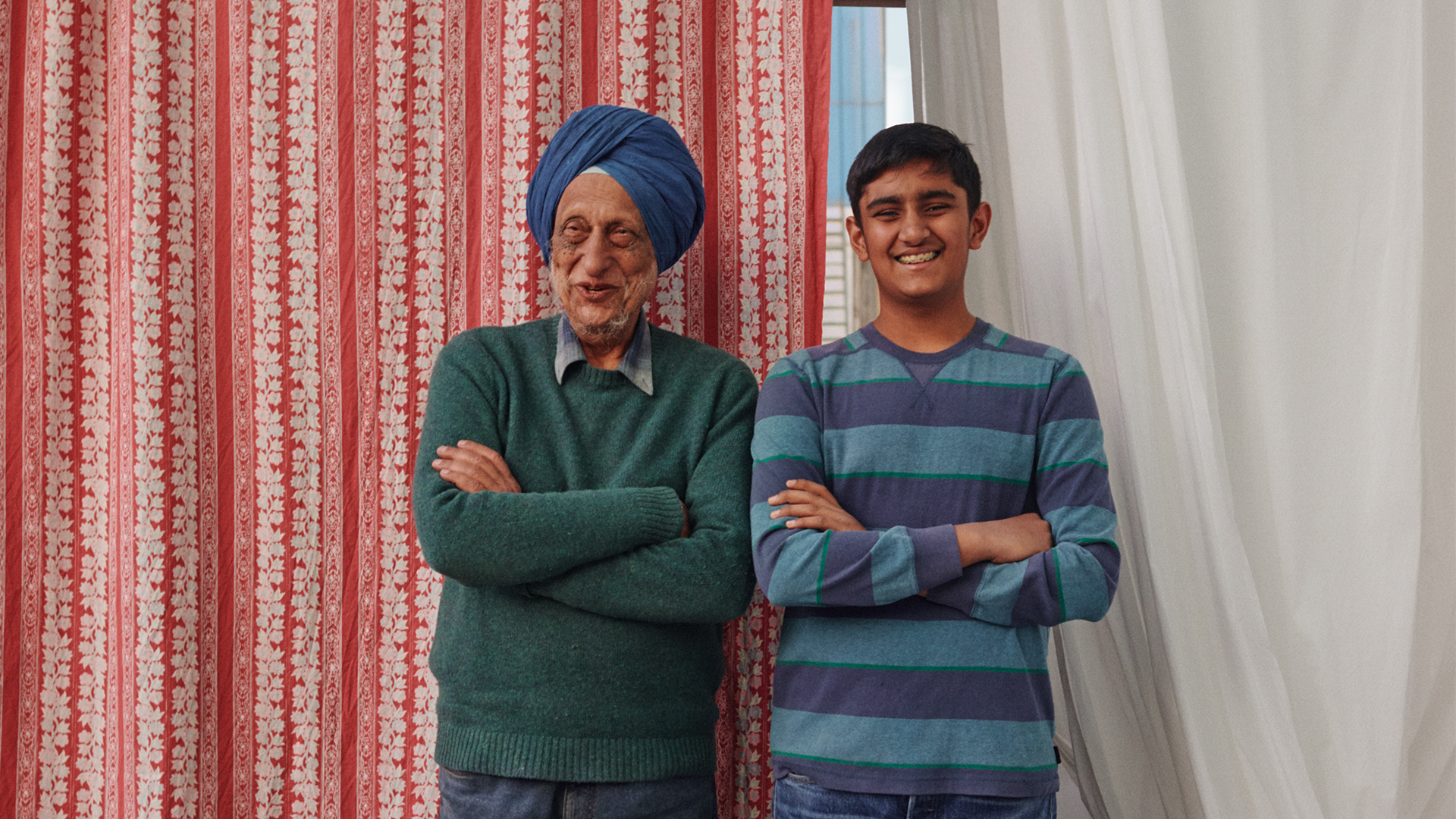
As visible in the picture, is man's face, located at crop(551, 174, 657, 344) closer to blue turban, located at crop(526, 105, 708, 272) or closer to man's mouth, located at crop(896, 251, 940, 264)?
blue turban, located at crop(526, 105, 708, 272)

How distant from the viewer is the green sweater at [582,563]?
5.03 feet

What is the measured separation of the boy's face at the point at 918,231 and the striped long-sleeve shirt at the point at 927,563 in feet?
0.33

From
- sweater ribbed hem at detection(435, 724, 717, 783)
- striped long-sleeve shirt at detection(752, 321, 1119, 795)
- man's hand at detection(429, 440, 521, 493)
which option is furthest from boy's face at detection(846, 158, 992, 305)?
sweater ribbed hem at detection(435, 724, 717, 783)

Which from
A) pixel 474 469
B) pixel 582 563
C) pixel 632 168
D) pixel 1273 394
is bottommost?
pixel 582 563

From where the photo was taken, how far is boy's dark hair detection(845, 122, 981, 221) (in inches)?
64.1

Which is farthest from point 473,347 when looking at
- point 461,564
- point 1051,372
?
point 1051,372

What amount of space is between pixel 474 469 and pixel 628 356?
0.33 meters

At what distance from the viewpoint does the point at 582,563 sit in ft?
5.08

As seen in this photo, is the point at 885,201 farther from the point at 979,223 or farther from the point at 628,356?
the point at 628,356

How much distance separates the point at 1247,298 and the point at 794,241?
800 mm

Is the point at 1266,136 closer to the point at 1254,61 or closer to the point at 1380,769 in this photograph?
the point at 1254,61

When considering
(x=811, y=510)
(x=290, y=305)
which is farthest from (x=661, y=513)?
(x=290, y=305)

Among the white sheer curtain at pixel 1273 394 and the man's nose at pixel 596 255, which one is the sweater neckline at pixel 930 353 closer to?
the white sheer curtain at pixel 1273 394

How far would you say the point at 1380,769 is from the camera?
5.34 feet
